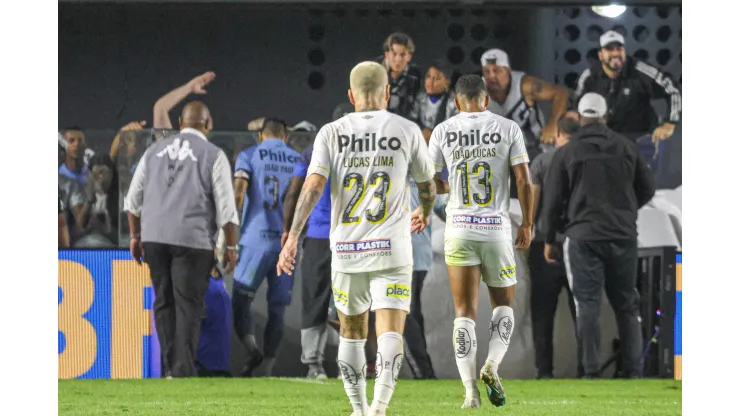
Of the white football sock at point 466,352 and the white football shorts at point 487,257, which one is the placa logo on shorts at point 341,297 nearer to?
the white football sock at point 466,352

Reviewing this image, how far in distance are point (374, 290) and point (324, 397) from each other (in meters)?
2.37

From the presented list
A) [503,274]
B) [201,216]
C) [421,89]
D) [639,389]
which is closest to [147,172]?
[201,216]

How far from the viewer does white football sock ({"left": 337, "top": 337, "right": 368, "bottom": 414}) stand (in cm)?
567

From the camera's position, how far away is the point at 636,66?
32.3 feet

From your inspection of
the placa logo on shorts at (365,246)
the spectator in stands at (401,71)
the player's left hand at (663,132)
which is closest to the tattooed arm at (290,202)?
the spectator in stands at (401,71)

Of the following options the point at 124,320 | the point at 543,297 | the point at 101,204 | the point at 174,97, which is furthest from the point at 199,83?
the point at 543,297

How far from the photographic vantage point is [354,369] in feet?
18.6

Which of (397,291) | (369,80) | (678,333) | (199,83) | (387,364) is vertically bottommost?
(678,333)

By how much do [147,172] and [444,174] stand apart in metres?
2.42

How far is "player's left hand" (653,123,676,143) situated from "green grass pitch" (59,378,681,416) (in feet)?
6.73

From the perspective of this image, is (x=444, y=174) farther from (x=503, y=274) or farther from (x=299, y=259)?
(x=503, y=274)

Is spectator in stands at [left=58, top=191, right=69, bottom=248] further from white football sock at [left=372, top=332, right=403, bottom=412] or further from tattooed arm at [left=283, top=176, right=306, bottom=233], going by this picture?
white football sock at [left=372, top=332, right=403, bottom=412]

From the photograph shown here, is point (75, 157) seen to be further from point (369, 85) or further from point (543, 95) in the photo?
point (369, 85)

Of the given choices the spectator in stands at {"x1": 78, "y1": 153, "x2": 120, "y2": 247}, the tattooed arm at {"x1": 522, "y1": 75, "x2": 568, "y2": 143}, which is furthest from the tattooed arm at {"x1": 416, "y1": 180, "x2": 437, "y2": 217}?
Answer: the spectator in stands at {"x1": 78, "y1": 153, "x2": 120, "y2": 247}
